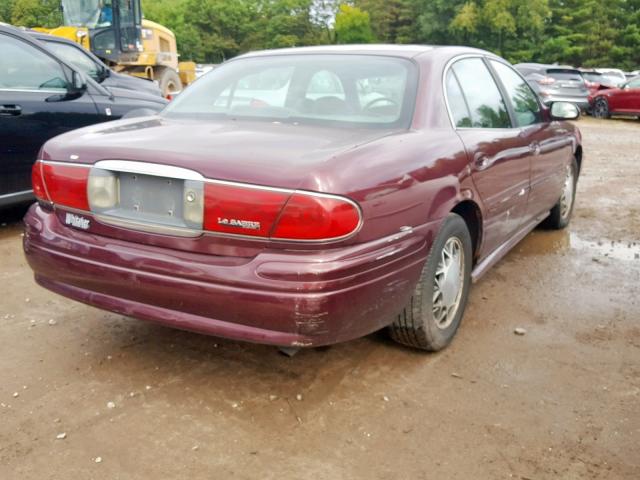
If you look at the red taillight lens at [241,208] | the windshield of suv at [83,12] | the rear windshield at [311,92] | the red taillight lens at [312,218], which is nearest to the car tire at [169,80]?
the windshield of suv at [83,12]

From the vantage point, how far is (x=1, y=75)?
17.2 ft

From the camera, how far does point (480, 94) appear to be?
3.83 metres

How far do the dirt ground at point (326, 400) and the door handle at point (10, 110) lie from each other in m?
1.75

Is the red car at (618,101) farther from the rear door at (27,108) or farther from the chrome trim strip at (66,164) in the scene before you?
the chrome trim strip at (66,164)

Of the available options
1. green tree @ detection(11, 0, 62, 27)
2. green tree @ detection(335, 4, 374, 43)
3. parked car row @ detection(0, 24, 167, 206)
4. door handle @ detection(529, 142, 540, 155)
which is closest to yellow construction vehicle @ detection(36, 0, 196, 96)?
parked car row @ detection(0, 24, 167, 206)

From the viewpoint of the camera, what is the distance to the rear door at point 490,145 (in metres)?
3.41

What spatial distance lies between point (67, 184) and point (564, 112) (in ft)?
11.8

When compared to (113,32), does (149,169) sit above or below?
below

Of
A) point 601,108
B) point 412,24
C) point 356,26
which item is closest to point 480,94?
point 601,108

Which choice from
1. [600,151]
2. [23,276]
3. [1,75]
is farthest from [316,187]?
[600,151]

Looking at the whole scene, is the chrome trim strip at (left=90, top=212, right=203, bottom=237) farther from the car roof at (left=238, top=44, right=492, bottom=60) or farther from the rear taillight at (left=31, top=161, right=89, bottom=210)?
the car roof at (left=238, top=44, right=492, bottom=60)

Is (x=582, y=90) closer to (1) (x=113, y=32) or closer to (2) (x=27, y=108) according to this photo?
(1) (x=113, y=32)

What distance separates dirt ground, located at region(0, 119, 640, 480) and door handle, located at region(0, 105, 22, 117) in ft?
5.75

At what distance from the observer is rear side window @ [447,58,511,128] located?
3625 mm
